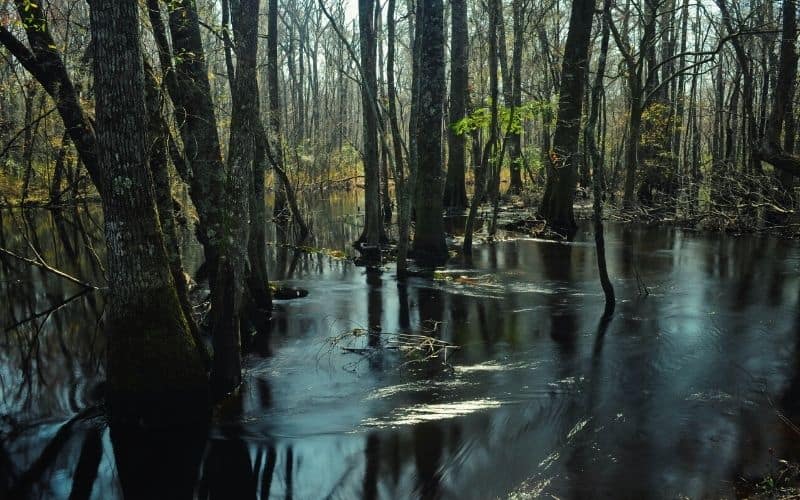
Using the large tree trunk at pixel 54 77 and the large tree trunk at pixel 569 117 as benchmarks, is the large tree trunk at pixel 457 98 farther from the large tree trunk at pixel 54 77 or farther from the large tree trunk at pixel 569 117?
the large tree trunk at pixel 54 77

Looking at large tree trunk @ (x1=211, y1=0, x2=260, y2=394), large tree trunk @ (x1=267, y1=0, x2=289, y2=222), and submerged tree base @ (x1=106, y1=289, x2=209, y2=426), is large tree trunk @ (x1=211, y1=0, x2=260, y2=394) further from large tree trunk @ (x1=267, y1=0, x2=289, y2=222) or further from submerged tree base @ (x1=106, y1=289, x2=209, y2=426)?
large tree trunk @ (x1=267, y1=0, x2=289, y2=222)

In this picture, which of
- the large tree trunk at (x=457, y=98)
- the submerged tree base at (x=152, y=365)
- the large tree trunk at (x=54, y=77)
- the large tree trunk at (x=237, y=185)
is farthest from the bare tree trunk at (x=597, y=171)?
the large tree trunk at (x=54, y=77)

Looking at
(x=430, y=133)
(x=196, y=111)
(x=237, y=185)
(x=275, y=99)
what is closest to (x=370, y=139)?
(x=430, y=133)

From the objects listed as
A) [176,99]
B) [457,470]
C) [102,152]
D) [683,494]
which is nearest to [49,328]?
[176,99]

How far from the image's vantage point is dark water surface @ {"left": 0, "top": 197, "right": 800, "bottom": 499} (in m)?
5.09

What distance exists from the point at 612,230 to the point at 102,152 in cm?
1850

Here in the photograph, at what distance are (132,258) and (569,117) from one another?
52.1 feet

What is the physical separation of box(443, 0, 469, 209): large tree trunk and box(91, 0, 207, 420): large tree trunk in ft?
36.6

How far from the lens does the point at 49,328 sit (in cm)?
991

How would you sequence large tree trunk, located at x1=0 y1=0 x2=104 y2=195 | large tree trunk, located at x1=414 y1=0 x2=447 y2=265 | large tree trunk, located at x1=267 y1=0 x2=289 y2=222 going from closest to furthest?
large tree trunk, located at x1=0 y1=0 x2=104 y2=195 → large tree trunk, located at x1=414 y1=0 x2=447 y2=265 → large tree trunk, located at x1=267 y1=0 x2=289 y2=222

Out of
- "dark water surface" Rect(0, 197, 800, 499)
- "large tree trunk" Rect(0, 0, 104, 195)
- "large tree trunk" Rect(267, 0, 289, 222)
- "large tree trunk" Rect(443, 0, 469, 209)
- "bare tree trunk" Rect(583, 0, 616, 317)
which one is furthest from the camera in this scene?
"large tree trunk" Rect(443, 0, 469, 209)

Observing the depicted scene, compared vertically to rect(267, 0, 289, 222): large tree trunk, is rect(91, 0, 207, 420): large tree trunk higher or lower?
lower

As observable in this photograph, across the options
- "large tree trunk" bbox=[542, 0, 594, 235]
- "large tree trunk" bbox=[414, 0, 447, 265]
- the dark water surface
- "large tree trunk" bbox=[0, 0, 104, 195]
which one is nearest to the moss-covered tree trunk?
"large tree trunk" bbox=[0, 0, 104, 195]

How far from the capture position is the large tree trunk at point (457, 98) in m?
19.8
